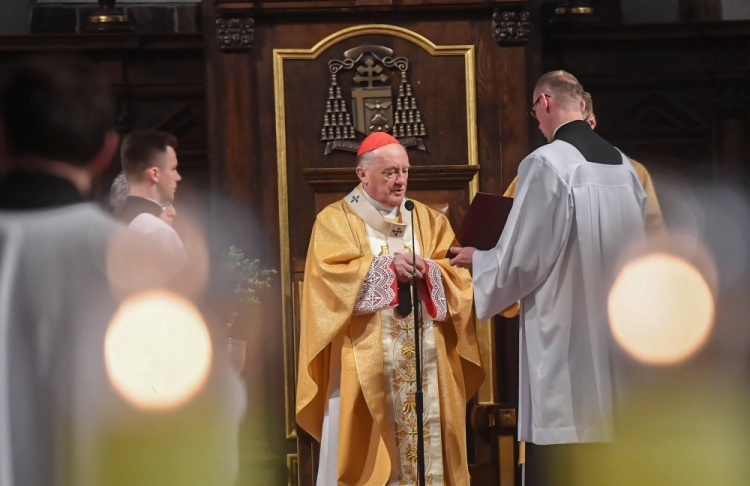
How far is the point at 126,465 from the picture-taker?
1962mm

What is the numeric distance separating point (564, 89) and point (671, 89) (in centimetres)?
268

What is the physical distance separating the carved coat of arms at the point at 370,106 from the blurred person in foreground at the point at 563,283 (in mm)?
1665

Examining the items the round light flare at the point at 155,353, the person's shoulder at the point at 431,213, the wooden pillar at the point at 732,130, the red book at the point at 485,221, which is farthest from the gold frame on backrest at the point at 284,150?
the round light flare at the point at 155,353

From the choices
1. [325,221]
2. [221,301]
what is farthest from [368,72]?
[221,301]

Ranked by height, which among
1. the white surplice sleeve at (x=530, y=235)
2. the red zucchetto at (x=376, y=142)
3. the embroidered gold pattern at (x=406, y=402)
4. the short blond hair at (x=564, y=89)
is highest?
the short blond hair at (x=564, y=89)

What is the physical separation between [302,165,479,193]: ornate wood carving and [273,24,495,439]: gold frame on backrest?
16 centimetres

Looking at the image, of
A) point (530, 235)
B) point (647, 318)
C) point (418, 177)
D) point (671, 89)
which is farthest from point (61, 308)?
point (671, 89)

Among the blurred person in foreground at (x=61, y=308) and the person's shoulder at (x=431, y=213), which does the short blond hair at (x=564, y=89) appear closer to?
the person's shoulder at (x=431, y=213)

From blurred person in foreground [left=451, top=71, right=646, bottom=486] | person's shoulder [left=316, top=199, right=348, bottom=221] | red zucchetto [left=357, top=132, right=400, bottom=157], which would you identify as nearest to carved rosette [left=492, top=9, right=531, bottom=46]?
red zucchetto [left=357, top=132, right=400, bottom=157]

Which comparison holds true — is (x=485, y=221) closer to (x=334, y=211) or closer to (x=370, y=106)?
(x=334, y=211)

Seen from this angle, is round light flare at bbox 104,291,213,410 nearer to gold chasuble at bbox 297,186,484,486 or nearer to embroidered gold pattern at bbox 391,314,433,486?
gold chasuble at bbox 297,186,484,486

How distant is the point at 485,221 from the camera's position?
15.2 feet

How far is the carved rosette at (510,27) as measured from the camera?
6016 millimetres

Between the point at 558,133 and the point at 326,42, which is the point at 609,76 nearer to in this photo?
the point at 326,42
